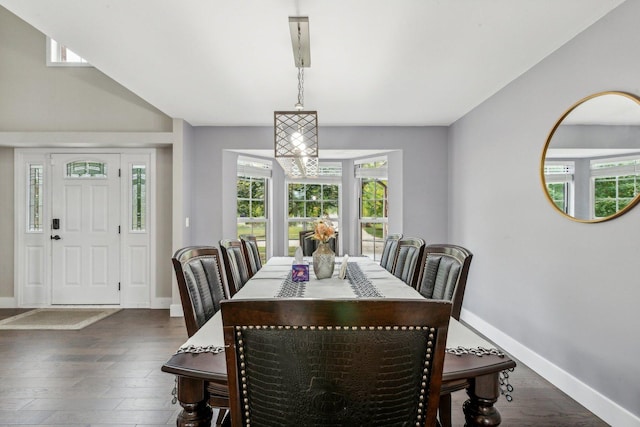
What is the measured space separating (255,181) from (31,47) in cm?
325

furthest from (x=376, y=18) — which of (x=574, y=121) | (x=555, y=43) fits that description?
(x=574, y=121)

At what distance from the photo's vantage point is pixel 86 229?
500cm

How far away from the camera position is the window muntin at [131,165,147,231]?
16.5 ft

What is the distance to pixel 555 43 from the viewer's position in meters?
2.63

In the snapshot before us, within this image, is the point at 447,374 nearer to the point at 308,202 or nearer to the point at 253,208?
the point at 253,208

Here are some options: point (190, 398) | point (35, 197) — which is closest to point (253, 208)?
point (35, 197)

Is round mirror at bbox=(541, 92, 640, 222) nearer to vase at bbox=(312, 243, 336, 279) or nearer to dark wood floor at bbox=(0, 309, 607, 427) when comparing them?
dark wood floor at bbox=(0, 309, 607, 427)

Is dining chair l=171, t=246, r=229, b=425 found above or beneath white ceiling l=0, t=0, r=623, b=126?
beneath

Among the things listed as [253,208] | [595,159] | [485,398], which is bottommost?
[485,398]

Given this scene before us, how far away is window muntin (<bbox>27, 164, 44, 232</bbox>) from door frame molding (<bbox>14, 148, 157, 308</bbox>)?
53 millimetres

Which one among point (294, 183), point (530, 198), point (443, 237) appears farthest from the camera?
point (294, 183)

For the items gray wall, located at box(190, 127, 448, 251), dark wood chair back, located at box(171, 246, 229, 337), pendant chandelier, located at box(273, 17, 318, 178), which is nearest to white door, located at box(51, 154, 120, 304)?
gray wall, located at box(190, 127, 448, 251)

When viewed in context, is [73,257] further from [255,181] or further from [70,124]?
[255,181]

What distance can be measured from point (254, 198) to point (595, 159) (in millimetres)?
4515
